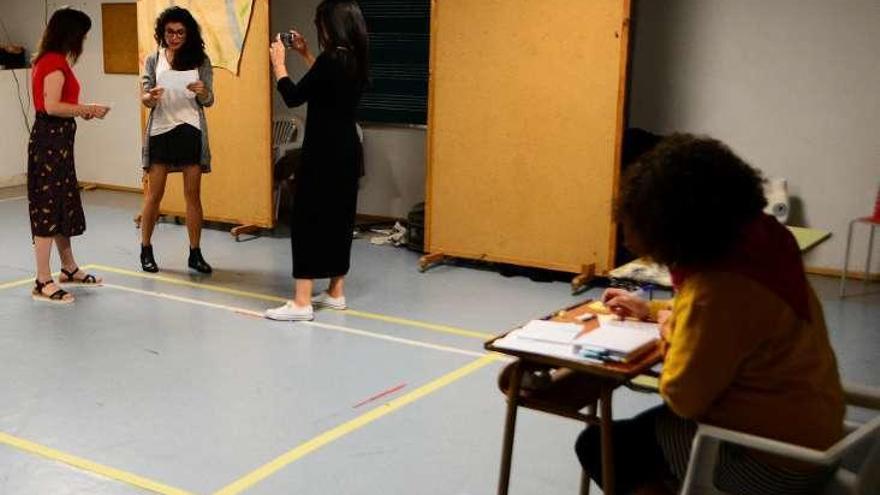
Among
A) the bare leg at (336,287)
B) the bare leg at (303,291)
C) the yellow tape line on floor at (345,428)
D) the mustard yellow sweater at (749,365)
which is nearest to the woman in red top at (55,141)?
the bare leg at (303,291)

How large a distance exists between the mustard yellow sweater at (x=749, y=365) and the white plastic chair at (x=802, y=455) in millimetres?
41

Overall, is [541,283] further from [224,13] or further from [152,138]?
[224,13]

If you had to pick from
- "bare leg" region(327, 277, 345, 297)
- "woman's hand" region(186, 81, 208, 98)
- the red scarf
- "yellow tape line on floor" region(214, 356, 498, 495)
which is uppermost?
"woman's hand" region(186, 81, 208, 98)

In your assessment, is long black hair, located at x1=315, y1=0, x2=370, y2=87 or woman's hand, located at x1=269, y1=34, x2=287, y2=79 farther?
woman's hand, located at x1=269, y1=34, x2=287, y2=79

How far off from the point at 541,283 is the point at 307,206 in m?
1.71

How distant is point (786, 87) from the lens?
5.96 metres

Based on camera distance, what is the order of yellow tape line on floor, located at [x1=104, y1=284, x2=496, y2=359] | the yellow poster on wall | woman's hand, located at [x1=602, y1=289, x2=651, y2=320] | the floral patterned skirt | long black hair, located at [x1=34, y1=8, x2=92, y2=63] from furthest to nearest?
the yellow poster on wall → the floral patterned skirt → long black hair, located at [x1=34, y1=8, x2=92, y2=63] → yellow tape line on floor, located at [x1=104, y1=284, x2=496, y2=359] → woman's hand, located at [x1=602, y1=289, x2=651, y2=320]

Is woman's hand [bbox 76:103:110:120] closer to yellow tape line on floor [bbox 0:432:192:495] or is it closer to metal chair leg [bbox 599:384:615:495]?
yellow tape line on floor [bbox 0:432:192:495]

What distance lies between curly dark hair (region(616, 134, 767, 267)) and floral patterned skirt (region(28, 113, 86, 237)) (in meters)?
3.81

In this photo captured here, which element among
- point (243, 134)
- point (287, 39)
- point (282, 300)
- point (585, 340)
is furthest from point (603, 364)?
point (243, 134)

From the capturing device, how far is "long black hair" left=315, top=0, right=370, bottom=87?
4461 millimetres

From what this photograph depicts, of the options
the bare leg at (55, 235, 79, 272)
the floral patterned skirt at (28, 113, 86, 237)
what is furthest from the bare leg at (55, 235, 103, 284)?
the floral patterned skirt at (28, 113, 86, 237)

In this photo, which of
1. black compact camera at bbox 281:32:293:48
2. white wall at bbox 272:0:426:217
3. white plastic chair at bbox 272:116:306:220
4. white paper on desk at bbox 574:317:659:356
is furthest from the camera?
white plastic chair at bbox 272:116:306:220

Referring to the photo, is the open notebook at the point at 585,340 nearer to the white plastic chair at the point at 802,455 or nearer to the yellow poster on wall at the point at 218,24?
the white plastic chair at the point at 802,455
